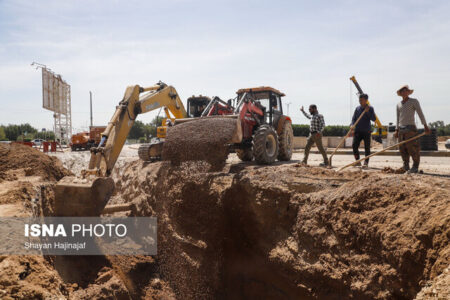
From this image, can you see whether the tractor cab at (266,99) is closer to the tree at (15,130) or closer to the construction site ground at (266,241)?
the construction site ground at (266,241)

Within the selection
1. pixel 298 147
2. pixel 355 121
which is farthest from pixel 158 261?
pixel 298 147

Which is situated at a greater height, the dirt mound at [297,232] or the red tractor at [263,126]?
the red tractor at [263,126]

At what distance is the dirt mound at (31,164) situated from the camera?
827 cm

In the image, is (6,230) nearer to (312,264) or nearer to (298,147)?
(312,264)

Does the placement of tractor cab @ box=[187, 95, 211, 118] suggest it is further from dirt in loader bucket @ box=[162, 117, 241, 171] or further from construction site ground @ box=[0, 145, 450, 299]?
dirt in loader bucket @ box=[162, 117, 241, 171]

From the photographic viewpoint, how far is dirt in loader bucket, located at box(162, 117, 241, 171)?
5.74 m

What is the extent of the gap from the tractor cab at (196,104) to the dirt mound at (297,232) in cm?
336

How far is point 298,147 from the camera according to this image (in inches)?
881

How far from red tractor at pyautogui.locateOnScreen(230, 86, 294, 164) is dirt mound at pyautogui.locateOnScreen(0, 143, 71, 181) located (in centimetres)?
536

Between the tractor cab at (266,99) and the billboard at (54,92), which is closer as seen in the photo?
the tractor cab at (266,99)

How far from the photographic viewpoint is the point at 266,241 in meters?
4.68

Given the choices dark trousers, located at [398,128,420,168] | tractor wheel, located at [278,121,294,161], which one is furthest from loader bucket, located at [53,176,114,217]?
tractor wheel, located at [278,121,294,161]

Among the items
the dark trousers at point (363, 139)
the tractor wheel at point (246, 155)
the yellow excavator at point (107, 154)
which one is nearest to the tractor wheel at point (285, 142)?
the tractor wheel at point (246, 155)

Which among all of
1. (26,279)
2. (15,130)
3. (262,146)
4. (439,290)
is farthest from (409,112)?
(15,130)
